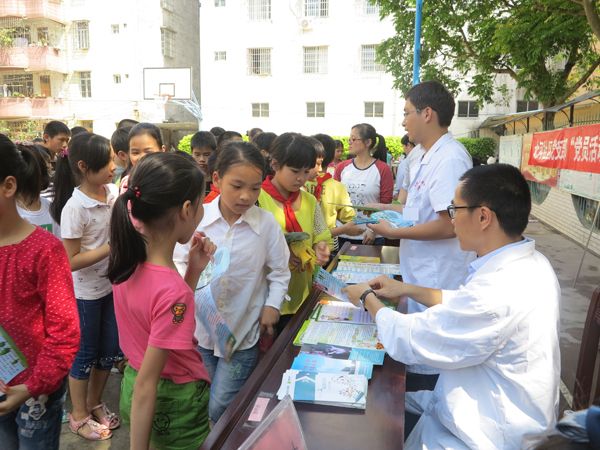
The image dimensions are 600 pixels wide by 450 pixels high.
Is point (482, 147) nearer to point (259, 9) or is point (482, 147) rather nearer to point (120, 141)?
point (259, 9)

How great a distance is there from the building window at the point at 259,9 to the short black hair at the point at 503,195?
20957 mm

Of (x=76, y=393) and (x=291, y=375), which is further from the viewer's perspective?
(x=76, y=393)

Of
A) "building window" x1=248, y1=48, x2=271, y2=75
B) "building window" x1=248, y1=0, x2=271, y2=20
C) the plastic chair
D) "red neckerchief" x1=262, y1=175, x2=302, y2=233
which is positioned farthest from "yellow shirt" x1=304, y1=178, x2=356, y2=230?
"building window" x1=248, y1=0, x2=271, y2=20

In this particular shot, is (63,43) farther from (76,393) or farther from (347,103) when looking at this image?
(76,393)

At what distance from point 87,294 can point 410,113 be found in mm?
1868

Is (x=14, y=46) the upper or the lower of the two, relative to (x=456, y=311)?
upper

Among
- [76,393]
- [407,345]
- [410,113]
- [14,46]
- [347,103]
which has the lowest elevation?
[76,393]

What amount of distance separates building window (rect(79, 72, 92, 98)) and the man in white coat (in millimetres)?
23895

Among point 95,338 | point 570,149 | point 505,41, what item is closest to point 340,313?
point 95,338

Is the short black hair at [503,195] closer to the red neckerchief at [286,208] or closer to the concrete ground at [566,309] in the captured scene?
the red neckerchief at [286,208]

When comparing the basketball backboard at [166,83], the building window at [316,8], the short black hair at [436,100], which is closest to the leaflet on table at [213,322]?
the short black hair at [436,100]

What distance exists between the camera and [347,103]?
2028cm

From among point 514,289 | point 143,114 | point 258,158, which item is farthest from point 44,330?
point 143,114

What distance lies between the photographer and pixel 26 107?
21578mm
